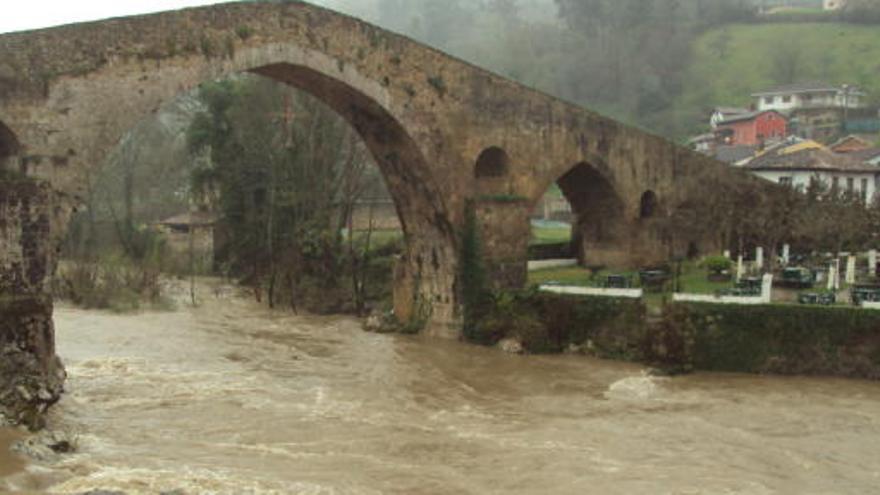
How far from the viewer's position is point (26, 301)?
13883 millimetres

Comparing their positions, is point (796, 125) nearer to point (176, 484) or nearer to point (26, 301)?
point (26, 301)

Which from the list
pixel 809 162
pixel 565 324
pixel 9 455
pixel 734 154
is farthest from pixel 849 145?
pixel 9 455

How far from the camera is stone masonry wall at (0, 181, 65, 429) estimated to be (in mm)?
13477

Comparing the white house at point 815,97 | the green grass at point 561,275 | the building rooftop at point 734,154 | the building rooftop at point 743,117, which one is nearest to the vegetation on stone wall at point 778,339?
the green grass at point 561,275

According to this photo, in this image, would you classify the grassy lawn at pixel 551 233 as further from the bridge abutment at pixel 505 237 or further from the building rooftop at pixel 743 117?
the bridge abutment at pixel 505 237

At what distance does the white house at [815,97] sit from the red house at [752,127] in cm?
453

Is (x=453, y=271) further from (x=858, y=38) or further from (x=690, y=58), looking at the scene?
(x=858, y=38)

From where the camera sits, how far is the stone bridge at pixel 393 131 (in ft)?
48.7

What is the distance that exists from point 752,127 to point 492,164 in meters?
35.8

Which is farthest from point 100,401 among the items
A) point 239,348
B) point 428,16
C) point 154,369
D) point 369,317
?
point 428,16

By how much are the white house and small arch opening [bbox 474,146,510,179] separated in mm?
41654

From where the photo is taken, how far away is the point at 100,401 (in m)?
15.8

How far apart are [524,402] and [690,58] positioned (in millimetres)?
57550

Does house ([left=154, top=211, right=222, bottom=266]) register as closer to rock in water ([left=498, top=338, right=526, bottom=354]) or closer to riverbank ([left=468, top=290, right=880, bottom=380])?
rock in water ([left=498, top=338, right=526, bottom=354])
